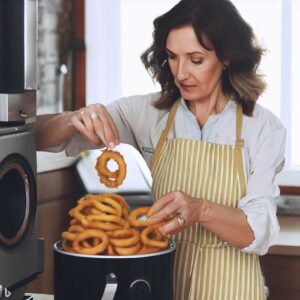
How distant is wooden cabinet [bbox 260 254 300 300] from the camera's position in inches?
101

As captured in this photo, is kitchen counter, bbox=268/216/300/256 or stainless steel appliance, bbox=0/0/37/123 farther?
kitchen counter, bbox=268/216/300/256

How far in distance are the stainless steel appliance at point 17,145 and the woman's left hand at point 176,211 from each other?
9.0 inches

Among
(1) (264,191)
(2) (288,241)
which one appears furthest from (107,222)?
(2) (288,241)

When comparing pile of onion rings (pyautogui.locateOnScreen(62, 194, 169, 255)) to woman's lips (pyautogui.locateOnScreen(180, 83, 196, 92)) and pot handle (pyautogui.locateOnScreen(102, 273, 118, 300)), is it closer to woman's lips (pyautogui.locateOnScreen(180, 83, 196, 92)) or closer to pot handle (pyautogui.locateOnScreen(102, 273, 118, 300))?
pot handle (pyautogui.locateOnScreen(102, 273, 118, 300))

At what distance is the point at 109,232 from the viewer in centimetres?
129

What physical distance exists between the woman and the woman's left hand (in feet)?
0.56

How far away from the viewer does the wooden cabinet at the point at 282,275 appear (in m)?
2.56

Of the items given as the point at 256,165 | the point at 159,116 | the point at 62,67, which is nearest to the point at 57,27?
the point at 62,67

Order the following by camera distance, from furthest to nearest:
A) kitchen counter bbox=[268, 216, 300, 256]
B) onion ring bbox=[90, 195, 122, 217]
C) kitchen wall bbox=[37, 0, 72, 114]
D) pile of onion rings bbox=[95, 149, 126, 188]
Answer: kitchen wall bbox=[37, 0, 72, 114]
kitchen counter bbox=[268, 216, 300, 256]
pile of onion rings bbox=[95, 149, 126, 188]
onion ring bbox=[90, 195, 122, 217]

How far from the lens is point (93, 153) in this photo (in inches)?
124

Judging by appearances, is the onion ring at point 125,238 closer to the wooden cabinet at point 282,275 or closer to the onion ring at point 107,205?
the onion ring at point 107,205

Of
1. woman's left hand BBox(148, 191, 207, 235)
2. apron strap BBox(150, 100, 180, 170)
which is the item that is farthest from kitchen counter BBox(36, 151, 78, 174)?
woman's left hand BBox(148, 191, 207, 235)

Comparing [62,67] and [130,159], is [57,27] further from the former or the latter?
[130,159]

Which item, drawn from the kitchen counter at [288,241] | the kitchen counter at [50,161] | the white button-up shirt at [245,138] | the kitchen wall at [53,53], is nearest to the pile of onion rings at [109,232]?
the white button-up shirt at [245,138]
